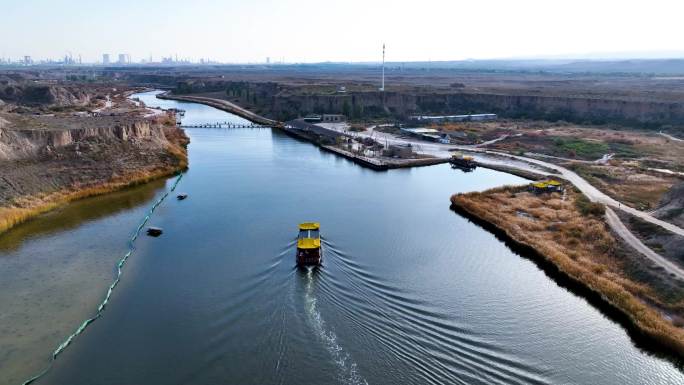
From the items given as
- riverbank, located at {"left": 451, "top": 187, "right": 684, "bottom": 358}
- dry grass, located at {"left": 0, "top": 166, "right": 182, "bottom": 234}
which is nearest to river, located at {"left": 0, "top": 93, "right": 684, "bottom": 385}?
dry grass, located at {"left": 0, "top": 166, "right": 182, "bottom": 234}

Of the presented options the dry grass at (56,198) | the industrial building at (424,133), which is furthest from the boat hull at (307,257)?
the industrial building at (424,133)

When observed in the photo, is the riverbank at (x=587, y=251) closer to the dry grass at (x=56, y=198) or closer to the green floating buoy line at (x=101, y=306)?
the green floating buoy line at (x=101, y=306)

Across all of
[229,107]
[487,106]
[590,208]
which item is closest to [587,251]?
[590,208]

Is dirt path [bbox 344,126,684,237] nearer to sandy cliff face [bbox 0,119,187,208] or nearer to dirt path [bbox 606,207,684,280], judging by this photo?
dirt path [bbox 606,207,684,280]

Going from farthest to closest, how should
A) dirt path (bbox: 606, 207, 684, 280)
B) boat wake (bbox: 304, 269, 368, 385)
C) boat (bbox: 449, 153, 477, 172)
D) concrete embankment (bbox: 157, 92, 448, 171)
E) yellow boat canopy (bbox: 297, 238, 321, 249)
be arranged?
1. concrete embankment (bbox: 157, 92, 448, 171)
2. boat (bbox: 449, 153, 477, 172)
3. yellow boat canopy (bbox: 297, 238, 321, 249)
4. dirt path (bbox: 606, 207, 684, 280)
5. boat wake (bbox: 304, 269, 368, 385)

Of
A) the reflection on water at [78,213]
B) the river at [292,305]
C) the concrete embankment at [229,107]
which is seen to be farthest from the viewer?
the concrete embankment at [229,107]

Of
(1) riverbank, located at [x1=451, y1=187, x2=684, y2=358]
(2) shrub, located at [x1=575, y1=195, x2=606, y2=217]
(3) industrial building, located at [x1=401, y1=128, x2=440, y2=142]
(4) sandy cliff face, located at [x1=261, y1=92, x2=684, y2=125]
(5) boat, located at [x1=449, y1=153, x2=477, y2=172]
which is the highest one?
(4) sandy cliff face, located at [x1=261, y1=92, x2=684, y2=125]
